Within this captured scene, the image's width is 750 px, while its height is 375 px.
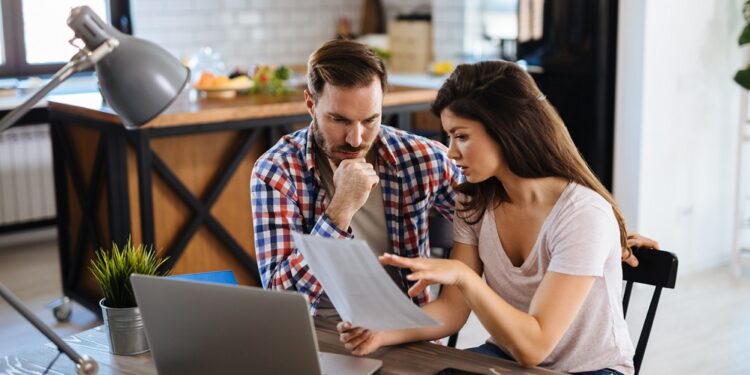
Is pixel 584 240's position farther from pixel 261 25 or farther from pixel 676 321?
pixel 261 25

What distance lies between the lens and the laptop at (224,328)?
1424 millimetres

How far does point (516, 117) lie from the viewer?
1.87 meters

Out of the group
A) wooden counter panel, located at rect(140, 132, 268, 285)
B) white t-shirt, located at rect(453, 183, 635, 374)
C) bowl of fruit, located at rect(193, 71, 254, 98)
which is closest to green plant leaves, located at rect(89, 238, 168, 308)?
white t-shirt, located at rect(453, 183, 635, 374)

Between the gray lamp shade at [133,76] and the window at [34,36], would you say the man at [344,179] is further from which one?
the window at [34,36]

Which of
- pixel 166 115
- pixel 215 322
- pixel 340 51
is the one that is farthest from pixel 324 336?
pixel 166 115

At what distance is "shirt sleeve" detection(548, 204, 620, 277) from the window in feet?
14.9

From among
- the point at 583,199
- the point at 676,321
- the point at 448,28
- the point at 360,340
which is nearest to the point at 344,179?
the point at 360,340

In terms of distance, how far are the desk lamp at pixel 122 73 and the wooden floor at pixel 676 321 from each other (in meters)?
2.60

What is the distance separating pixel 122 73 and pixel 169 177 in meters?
2.49

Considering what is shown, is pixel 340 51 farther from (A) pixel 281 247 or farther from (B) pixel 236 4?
(B) pixel 236 4

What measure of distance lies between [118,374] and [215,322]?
35cm

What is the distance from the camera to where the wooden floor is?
3.71 meters

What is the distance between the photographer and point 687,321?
13.6 ft

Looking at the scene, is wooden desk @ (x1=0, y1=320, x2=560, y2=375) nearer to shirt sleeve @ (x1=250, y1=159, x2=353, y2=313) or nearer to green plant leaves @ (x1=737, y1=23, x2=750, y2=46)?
shirt sleeve @ (x1=250, y1=159, x2=353, y2=313)
